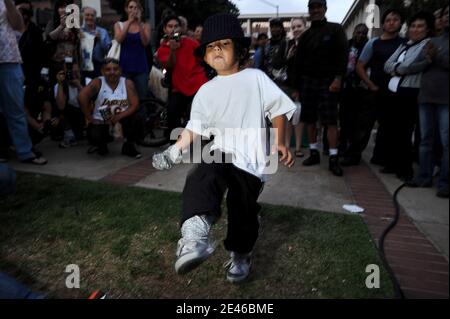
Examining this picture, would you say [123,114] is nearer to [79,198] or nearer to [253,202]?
[79,198]

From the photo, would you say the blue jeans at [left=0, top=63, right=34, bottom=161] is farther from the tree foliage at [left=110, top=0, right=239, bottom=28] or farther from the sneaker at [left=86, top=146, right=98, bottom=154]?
the tree foliage at [left=110, top=0, right=239, bottom=28]

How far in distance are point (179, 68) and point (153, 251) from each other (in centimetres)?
285

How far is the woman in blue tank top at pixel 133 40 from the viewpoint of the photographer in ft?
15.4

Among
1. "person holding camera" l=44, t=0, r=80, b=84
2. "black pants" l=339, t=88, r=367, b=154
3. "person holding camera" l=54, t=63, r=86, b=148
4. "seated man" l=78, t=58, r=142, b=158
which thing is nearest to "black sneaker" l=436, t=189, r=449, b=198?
"black pants" l=339, t=88, r=367, b=154

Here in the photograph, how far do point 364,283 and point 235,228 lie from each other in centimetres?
74

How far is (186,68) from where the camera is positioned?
180 inches

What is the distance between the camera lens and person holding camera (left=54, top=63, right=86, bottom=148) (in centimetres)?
491

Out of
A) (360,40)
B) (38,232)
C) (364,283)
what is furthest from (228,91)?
(360,40)

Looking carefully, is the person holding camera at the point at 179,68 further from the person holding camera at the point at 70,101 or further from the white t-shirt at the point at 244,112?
the white t-shirt at the point at 244,112

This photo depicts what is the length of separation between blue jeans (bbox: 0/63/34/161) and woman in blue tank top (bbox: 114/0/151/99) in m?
1.33

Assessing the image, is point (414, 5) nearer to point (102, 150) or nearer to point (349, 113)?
point (349, 113)

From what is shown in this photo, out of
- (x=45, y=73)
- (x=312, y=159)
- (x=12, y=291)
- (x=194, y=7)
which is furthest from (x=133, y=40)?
(x=194, y=7)

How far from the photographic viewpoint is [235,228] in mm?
1962

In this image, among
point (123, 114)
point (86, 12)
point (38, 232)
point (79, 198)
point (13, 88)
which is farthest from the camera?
point (86, 12)
